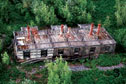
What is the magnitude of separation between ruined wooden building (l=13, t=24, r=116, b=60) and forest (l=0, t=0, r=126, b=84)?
3.61ft

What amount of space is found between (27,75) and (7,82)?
2.60 meters

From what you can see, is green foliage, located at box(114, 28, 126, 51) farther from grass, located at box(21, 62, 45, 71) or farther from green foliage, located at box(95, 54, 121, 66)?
grass, located at box(21, 62, 45, 71)

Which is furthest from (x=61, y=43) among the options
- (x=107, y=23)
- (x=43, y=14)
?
(x=107, y=23)

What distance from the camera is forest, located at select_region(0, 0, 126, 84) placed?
24688 mm

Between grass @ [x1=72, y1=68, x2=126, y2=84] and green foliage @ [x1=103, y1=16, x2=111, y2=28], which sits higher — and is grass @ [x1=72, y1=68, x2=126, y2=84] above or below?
below

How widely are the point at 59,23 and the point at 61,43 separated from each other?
760 cm

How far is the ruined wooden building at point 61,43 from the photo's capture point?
2725 centimetres

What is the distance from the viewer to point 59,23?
115ft

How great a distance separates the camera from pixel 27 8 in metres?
37.6

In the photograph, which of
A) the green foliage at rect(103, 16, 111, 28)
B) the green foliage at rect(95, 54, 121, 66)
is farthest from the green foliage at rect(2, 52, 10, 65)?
the green foliage at rect(103, 16, 111, 28)

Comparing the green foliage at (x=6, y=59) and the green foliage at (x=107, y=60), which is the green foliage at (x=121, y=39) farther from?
the green foliage at (x=6, y=59)

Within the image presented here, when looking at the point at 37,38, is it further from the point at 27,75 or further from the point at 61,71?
the point at 61,71

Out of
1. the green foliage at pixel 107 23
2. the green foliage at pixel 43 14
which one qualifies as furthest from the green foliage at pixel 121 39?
the green foliage at pixel 43 14

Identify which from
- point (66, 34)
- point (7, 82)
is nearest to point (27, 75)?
point (7, 82)
